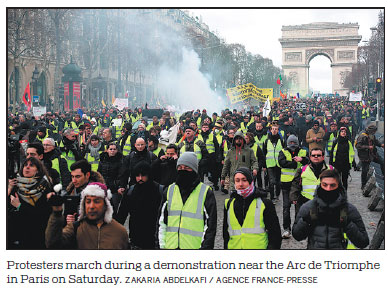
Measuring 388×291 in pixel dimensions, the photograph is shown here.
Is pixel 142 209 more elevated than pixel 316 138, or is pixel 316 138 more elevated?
pixel 316 138

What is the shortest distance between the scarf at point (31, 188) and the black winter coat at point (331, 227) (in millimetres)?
2042

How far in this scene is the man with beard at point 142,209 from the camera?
5.09 metres

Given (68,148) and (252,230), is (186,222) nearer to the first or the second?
(252,230)

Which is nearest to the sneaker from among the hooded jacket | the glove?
the hooded jacket

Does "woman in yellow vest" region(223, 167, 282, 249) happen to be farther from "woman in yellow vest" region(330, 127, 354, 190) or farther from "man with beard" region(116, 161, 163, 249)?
"woman in yellow vest" region(330, 127, 354, 190)

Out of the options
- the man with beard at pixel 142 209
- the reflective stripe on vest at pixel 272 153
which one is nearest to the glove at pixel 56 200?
the man with beard at pixel 142 209

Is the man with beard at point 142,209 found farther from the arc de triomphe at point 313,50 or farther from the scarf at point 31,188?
the arc de triomphe at point 313,50

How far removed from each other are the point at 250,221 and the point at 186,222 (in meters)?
0.51

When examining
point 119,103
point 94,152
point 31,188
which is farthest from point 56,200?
point 119,103

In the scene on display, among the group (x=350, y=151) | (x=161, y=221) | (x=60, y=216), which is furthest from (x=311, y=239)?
(x=350, y=151)

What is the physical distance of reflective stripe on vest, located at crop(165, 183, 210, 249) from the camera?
4.57m

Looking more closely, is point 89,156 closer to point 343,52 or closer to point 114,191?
point 114,191

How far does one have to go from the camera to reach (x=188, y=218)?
15.1 ft
